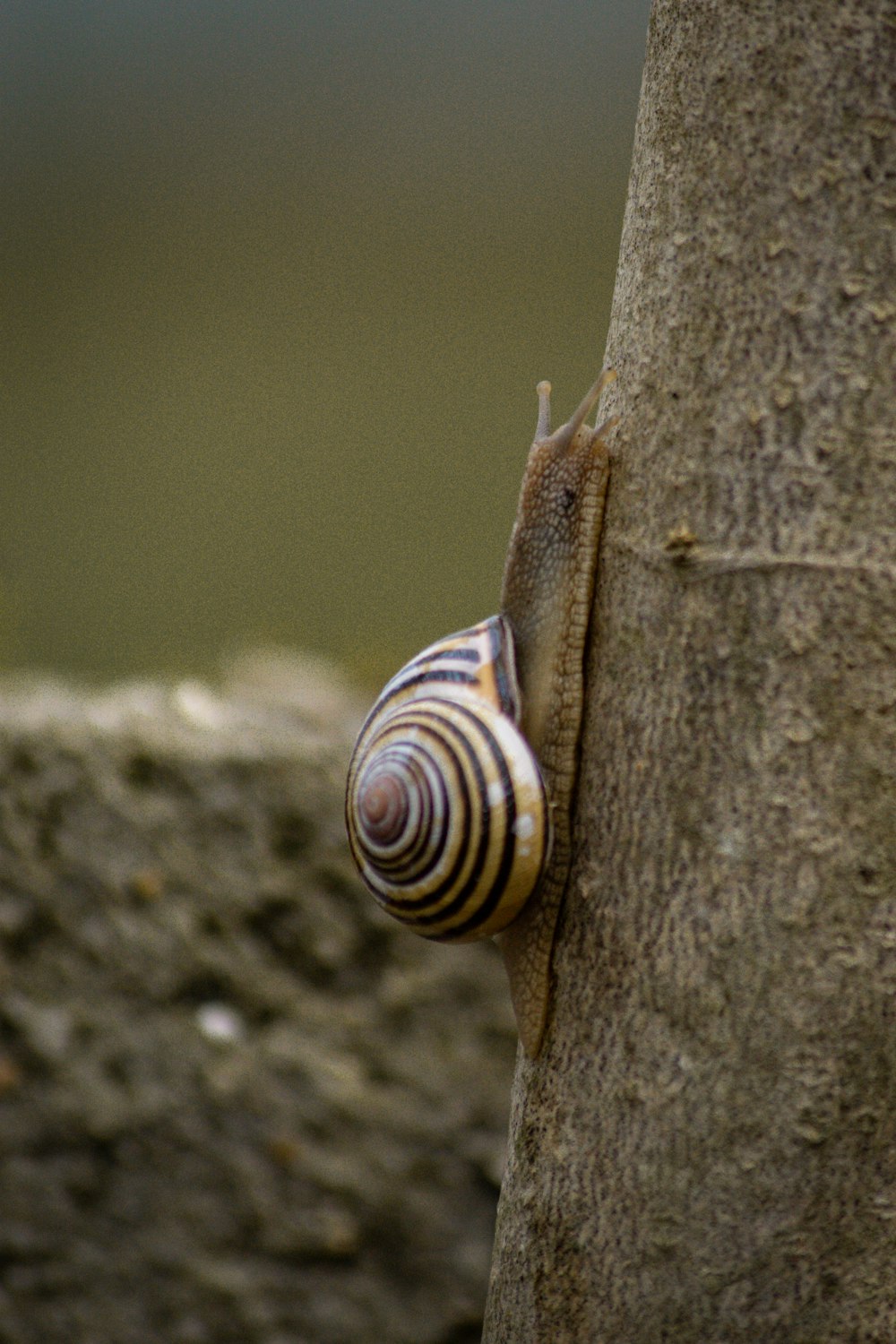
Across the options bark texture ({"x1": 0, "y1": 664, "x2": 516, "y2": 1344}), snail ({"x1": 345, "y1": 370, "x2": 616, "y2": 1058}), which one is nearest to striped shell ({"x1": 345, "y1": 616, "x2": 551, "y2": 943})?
snail ({"x1": 345, "y1": 370, "x2": 616, "y2": 1058})

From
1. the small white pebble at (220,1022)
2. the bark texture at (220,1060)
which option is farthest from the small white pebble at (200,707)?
the small white pebble at (220,1022)

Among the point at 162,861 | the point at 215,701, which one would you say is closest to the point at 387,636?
the point at 215,701

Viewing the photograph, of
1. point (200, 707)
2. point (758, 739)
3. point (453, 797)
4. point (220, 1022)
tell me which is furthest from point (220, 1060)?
point (758, 739)

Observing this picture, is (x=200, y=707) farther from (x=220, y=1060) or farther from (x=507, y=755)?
(x=507, y=755)

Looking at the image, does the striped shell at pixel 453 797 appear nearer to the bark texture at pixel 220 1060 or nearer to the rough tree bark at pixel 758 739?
the rough tree bark at pixel 758 739

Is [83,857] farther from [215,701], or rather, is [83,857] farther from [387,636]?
[387,636]

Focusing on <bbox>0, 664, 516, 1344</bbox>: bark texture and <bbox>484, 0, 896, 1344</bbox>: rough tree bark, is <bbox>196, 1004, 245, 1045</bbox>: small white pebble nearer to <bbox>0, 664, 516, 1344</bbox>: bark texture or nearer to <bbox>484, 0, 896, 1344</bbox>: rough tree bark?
<bbox>0, 664, 516, 1344</bbox>: bark texture
